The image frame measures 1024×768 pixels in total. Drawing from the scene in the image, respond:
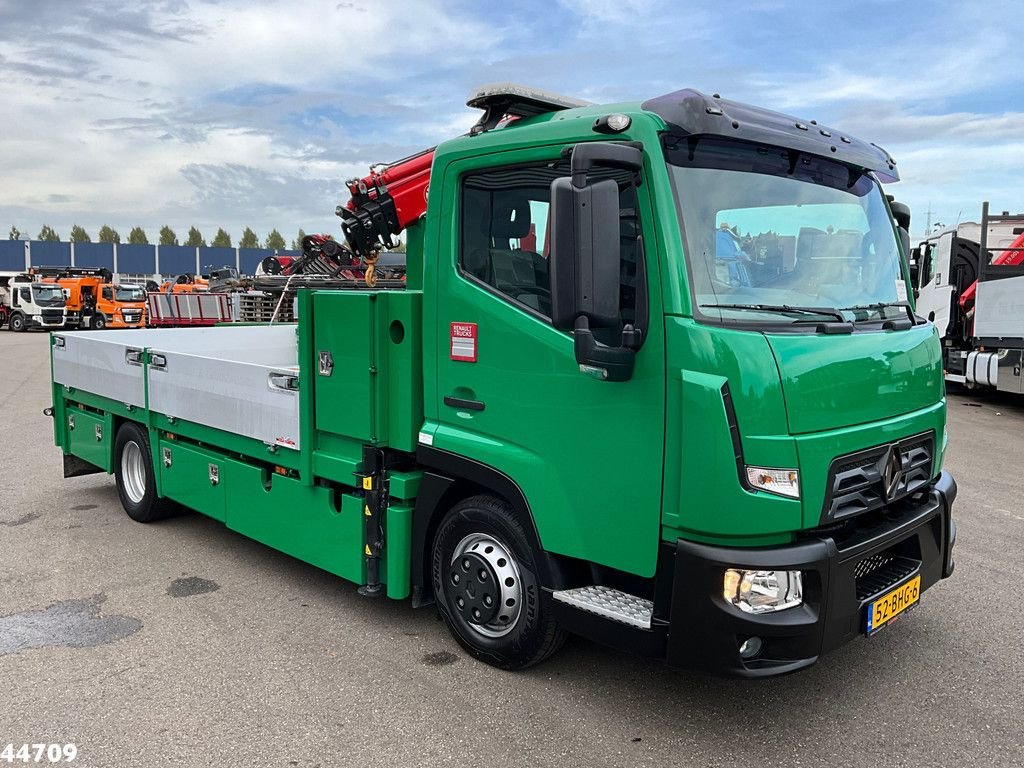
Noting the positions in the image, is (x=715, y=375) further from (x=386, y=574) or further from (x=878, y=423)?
(x=386, y=574)

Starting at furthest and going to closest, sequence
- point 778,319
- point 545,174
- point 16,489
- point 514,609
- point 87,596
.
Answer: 1. point 16,489
2. point 87,596
3. point 514,609
4. point 545,174
5. point 778,319

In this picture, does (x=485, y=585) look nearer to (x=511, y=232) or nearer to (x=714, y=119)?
(x=511, y=232)

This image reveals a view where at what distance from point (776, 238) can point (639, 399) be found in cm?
92

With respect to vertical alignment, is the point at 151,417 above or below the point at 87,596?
above

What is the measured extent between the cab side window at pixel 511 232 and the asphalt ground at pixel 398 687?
1786 mm

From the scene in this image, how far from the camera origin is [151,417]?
6.11m

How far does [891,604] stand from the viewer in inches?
131

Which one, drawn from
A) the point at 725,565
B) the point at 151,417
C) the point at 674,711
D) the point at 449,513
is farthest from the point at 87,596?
the point at 725,565

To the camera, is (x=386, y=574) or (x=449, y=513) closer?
(x=449, y=513)

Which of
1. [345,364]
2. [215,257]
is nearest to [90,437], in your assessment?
[345,364]

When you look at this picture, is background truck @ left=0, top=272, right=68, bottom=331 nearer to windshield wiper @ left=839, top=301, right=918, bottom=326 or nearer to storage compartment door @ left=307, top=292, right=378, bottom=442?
storage compartment door @ left=307, top=292, right=378, bottom=442

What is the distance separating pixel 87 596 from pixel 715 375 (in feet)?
13.2

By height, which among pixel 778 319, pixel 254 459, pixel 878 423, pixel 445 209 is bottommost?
pixel 254 459

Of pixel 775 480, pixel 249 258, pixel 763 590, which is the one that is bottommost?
pixel 763 590
